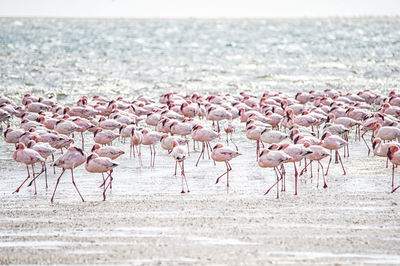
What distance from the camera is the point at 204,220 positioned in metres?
9.12

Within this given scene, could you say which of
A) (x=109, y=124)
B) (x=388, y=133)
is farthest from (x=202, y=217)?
(x=109, y=124)

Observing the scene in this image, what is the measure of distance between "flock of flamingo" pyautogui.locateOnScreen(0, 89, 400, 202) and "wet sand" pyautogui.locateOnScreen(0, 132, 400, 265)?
343 mm

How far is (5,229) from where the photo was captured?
8891 mm

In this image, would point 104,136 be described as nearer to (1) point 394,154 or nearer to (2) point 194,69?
(1) point 394,154

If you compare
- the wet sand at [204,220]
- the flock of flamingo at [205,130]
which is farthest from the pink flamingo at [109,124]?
the wet sand at [204,220]

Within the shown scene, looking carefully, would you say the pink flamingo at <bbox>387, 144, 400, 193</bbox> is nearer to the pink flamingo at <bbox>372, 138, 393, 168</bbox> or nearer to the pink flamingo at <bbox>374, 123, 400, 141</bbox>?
the pink flamingo at <bbox>372, 138, 393, 168</bbox>

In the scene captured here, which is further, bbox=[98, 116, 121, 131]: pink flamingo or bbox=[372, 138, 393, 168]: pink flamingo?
bbox=[98, 116, 121, 131]: pink flamingo

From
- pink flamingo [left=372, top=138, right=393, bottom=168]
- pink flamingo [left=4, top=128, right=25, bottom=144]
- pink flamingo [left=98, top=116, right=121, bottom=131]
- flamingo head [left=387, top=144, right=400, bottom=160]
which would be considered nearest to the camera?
flamingo head [left=387, top=144, right=400, bottom=160]

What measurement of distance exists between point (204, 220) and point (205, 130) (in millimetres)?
4601

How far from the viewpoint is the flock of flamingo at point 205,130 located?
1125 centimetres

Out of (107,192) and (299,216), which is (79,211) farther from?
(299,216)

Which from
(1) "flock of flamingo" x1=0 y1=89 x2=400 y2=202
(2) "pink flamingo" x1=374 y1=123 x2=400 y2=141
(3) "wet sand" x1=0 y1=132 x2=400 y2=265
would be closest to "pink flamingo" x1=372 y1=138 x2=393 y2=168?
(1) "flock of flamingo" x1=0 y1=89 x2=400 y2=202

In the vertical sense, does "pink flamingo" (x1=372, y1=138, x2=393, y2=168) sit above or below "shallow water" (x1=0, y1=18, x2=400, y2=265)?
above

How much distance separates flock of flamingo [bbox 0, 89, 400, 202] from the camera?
11.2m
